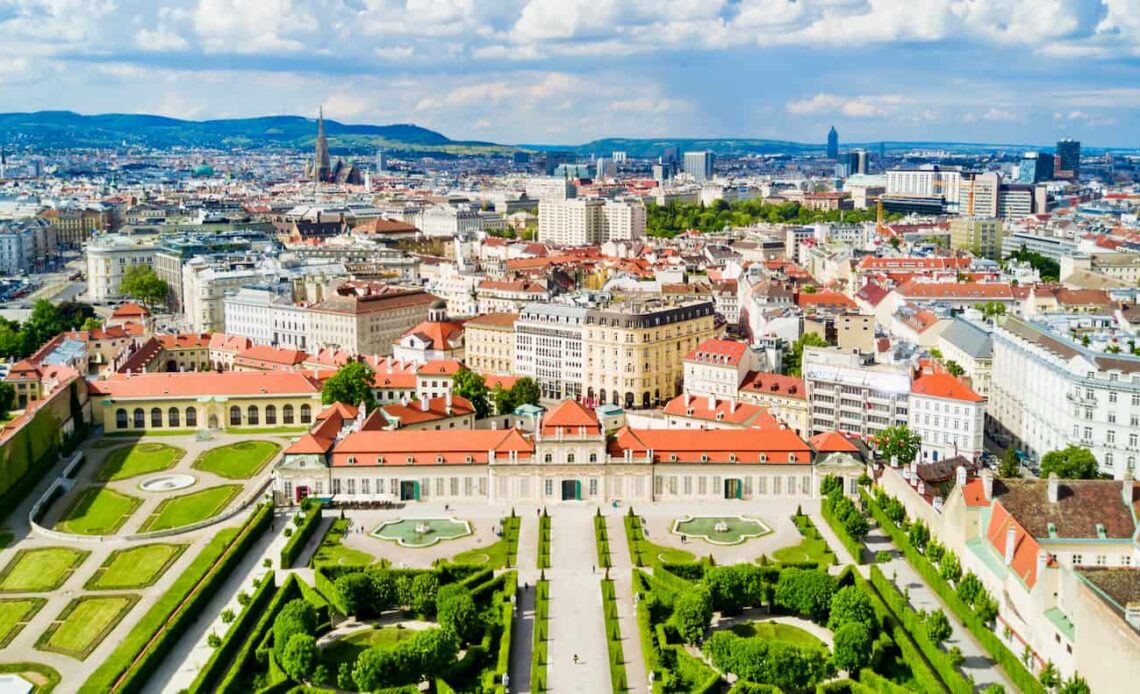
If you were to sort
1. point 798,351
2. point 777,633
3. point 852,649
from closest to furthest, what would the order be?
point 852,649
point 777,633
point 798,351

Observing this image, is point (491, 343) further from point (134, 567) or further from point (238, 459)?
point (134, 567)

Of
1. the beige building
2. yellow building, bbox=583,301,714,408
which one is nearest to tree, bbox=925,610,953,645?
yellow building, bbox=583,301,714,408

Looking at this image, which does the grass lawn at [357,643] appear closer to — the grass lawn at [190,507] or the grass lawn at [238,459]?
the grass lawn at [190,507]

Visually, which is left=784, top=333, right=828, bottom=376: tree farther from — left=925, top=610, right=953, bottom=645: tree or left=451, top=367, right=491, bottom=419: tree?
left=925, top=610, right=953, bottom=645: tree

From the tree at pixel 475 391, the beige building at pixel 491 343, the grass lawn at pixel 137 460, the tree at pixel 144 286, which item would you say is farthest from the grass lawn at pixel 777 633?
the tree at pixel 144 286

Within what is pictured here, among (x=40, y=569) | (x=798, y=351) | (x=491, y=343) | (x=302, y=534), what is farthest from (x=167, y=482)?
(x=798, y=351)
